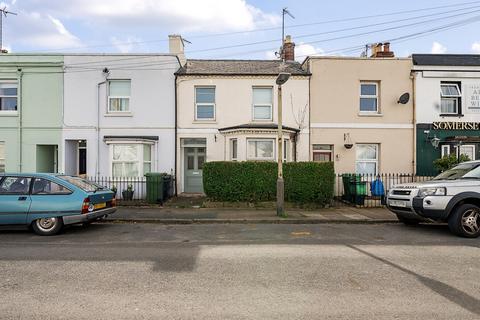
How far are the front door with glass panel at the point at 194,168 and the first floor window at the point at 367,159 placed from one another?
7.42 m

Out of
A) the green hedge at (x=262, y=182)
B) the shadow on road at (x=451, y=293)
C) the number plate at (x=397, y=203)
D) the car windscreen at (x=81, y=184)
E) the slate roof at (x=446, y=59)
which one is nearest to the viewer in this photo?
the shadow on road at (x=451, y=293)

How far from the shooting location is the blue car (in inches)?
342

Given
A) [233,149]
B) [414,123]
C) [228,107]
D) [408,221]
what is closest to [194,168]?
[233,149]

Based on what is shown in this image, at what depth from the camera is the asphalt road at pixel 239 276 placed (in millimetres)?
4230

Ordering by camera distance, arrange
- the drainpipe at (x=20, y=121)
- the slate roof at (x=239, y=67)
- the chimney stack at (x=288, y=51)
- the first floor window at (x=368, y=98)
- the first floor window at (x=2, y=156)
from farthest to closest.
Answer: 1. the chimney stack at (x=288, y=51)
2. the first floor window at (x=368, y=98)
3. the slate roof at (x=239, y=67)
4. the first floor window at (x=2, y=156)
5. the drainpipe at (x=20, y=121)

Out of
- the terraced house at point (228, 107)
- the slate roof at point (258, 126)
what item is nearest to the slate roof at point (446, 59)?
the terraced house at point (228, 107)

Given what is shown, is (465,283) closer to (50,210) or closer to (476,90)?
(50,210)

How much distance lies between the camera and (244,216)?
1144 cm

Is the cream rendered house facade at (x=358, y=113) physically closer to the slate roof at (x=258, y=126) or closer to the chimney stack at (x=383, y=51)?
the chimney stack at (x=383, y=51)

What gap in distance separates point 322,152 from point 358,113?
8.10 ft

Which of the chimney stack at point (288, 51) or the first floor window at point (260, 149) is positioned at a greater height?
the chimney stack at point (288, 51)

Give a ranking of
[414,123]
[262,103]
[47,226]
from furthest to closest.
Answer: [262,103], [414,123], [47,226]

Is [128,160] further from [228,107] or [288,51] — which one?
[288,51]

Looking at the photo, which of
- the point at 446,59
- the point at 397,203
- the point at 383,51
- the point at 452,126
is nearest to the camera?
the point at 397,203
